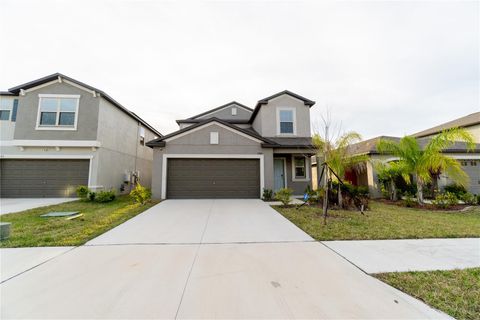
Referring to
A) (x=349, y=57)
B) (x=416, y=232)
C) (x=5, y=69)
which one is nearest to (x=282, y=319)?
(x=416, y=232)

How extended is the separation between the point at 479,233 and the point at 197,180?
10329mm

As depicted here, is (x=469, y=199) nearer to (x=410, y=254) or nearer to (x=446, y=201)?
(x=446, y=201)

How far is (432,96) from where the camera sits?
14516mm

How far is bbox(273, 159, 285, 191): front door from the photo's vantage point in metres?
11.9

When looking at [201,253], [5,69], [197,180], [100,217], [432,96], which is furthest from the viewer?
[432,96]

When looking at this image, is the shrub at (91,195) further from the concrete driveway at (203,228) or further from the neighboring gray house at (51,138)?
the concrete driveway at (203,228)

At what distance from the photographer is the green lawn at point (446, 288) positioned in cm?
221

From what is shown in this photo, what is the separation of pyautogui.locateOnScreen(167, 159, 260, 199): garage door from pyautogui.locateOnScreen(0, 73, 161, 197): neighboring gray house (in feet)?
15.3

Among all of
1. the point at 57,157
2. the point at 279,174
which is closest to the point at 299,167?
the point at 279,174

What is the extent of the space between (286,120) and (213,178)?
638cm

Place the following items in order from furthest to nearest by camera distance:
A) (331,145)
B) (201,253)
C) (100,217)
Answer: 1. (331,145)
2. (100,217)
3. (201,253)

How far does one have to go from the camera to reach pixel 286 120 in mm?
12352

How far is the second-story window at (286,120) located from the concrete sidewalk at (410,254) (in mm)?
8890

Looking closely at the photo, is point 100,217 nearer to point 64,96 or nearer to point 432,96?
point 64,96
